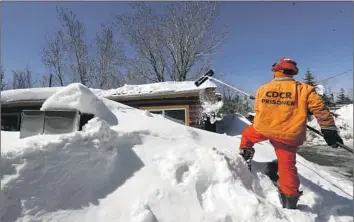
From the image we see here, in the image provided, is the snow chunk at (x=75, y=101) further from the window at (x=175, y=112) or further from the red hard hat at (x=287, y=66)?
the window at (x=175, y=112)

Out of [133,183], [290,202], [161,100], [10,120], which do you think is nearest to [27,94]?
[10,120]

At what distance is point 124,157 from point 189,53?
63.1ft

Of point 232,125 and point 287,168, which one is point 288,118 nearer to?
point 287,168

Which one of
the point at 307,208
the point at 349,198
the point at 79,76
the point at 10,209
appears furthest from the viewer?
the point at 79,76

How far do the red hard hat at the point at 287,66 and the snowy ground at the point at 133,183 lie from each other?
1199 millimetres

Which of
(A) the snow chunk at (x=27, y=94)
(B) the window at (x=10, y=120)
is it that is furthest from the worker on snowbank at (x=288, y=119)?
(B) the window at (x=10, y=120)

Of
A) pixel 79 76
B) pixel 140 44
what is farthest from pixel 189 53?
pixel 79 76

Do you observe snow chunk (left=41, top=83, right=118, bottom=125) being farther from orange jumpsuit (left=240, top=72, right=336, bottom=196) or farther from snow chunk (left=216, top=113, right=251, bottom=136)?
snow chunk (left=216, top=113, right=251, bottom=136)

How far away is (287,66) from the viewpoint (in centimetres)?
362

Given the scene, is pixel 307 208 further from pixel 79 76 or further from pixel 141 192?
pixel 79 76

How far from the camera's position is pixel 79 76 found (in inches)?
997

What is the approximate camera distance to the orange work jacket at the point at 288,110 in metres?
3.25

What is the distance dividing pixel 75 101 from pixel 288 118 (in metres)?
2.60

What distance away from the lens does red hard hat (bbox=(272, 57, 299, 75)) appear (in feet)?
11.9
